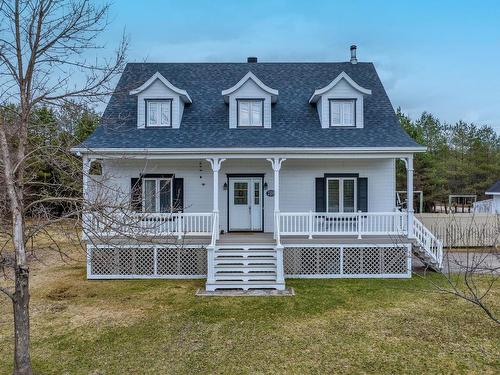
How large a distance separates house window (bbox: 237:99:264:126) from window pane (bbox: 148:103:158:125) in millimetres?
A: 3107

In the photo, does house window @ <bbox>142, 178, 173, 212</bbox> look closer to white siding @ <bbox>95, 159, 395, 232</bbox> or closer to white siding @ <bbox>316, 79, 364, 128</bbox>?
white siding @ <bbox>95, 159, 395, 232</bbox>

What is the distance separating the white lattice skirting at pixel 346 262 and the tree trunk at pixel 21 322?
751cm

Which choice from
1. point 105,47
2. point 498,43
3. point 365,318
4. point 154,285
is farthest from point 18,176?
point 498,43

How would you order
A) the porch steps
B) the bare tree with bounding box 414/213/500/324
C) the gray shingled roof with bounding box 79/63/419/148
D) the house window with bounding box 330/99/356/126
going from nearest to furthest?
the bare tree with bounding box 414/213/500/324 → the porch steps → the gray shingled roof with bounding box 79/63/419/148 → the house window with bounding box 330/99/356/126

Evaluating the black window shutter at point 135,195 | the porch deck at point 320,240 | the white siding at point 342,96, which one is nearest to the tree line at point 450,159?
the white siding at point 342,96

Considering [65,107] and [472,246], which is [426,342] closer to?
[65,107]

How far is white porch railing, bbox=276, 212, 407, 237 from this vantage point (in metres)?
10.9

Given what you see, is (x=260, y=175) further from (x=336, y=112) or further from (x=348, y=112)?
(x=348, y=112)

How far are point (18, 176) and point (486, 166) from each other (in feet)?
137

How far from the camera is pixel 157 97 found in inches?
508

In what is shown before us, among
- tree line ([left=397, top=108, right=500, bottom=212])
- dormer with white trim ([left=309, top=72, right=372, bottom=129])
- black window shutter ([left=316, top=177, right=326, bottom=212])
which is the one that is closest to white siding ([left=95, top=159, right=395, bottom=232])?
black window shutter ([left=316, top=177, right=326, bottom=212])

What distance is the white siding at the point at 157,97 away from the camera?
12875 mm

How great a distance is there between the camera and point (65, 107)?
5.13 m

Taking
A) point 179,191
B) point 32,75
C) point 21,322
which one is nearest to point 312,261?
point 179,191
